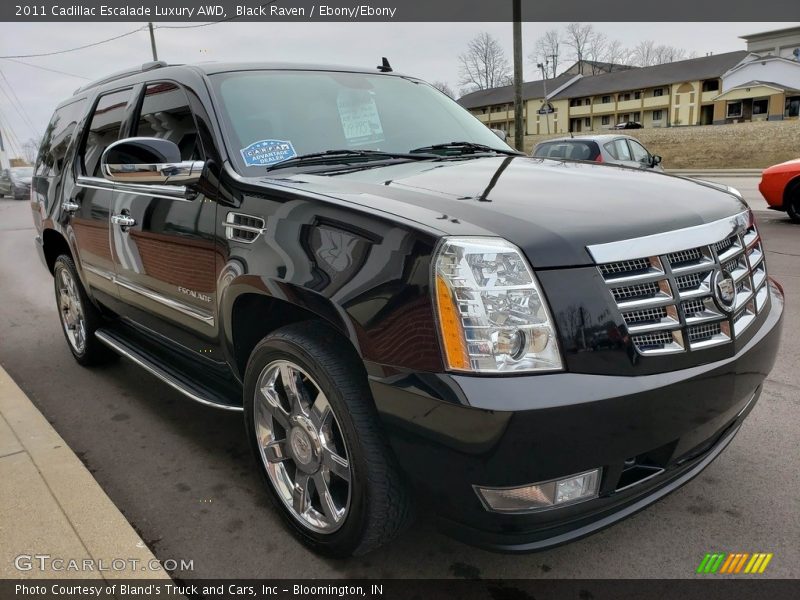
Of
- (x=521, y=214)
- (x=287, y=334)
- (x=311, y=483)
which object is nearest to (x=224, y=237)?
(x=287, y=334)

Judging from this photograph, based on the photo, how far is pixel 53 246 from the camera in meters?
5.02

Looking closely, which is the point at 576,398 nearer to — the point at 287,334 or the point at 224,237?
the point at 287,334

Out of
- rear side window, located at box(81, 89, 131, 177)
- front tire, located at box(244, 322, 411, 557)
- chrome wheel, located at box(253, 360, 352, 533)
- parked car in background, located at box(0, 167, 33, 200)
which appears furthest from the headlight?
parked car in background, located at box(0, 167, 33, 200)

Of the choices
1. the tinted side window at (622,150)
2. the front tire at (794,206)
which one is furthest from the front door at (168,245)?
the front tire at (794,206)

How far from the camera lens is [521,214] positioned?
79.8 inches

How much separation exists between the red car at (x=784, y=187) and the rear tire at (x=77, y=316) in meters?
10.4

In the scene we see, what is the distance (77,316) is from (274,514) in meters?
2.77

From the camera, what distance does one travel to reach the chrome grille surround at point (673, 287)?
1.89 m

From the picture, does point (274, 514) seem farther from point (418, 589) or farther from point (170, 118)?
point (170, 118)

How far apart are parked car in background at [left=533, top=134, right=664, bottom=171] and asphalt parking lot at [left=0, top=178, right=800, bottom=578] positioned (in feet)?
24.8

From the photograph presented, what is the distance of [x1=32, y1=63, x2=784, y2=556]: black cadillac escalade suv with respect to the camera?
1.82 metres

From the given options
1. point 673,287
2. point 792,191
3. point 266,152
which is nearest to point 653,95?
point 792,191

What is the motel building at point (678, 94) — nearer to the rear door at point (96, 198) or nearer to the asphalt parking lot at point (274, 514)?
the rear door at point (96, 198)

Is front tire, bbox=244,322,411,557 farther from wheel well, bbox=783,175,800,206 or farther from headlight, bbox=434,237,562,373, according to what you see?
wheel well, bbox=783,175,800,206
